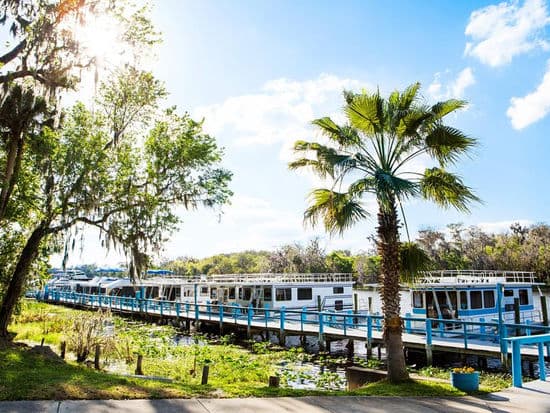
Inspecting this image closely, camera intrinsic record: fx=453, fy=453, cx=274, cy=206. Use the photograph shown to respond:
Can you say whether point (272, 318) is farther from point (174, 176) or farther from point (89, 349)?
point (89, 349)

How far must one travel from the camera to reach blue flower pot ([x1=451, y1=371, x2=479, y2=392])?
9.28 meters

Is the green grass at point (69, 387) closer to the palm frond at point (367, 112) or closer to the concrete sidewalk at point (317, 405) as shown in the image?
the concrete sidewalk at point (317, 405)

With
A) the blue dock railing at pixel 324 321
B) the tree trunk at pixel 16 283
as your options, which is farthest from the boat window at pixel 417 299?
the tree trunk at pixel 16 283

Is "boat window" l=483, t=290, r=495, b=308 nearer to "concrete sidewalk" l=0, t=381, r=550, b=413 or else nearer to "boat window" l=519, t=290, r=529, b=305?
"boat window" l=519, t=290, r=529, b=305

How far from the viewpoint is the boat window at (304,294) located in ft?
103

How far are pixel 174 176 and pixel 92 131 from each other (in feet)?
12.2

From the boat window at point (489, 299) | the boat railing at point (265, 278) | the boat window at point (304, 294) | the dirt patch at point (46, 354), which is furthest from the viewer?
the boat railing at point (265, 278)

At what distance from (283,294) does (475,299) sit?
12571mm

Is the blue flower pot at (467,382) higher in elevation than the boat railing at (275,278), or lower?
lower

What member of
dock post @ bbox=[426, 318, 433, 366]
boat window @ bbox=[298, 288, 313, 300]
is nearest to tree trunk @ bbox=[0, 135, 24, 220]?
dock post @ bbox=[426, 318, 433, 366]

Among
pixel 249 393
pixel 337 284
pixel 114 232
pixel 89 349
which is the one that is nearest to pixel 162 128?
pixel 114 232

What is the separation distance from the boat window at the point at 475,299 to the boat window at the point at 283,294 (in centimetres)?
1224

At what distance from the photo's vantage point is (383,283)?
35.4ft

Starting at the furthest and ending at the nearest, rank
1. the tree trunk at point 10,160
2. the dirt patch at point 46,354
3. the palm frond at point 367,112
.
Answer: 1. the tree trunk at point 10,160
2. the dirt patch at point 46,354
3. the palm frond at point 367,112
